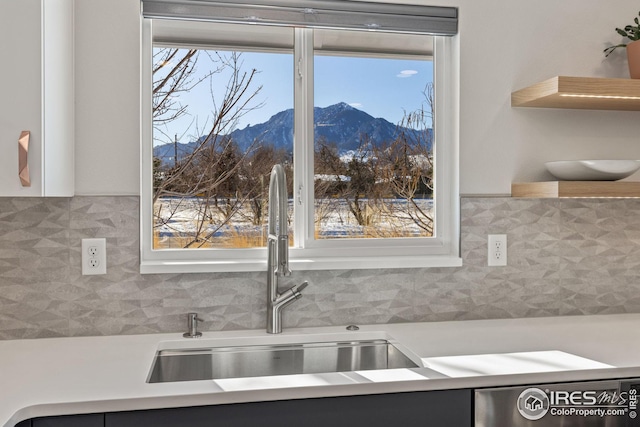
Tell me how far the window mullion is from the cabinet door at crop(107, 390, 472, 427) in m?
0.80

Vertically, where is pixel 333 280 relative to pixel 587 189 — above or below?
below

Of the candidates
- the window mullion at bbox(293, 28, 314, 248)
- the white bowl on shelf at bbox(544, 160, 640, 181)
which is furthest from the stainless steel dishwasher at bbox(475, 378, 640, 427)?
the window mullion at bbox(293, 28, 314, 248)

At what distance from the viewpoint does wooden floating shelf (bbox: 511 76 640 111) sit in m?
1.86

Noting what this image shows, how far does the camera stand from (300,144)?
6.80 ft

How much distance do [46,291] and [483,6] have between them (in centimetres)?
186

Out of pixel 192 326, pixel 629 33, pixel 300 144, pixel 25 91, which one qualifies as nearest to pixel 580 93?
pixel 629 33

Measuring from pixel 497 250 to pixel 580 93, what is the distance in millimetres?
629

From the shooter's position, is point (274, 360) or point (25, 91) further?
point (274, 360)

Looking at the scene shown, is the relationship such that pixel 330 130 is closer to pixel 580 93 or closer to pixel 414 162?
pixel 414 162

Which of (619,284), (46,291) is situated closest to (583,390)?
(619,284)

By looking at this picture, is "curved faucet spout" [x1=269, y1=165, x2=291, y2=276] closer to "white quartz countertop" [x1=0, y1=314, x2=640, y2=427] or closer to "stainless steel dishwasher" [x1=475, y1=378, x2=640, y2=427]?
"white quartz countertop" [x1=0, y1=314, x2=640, y2=427]

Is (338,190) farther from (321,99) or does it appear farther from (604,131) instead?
(604,131)

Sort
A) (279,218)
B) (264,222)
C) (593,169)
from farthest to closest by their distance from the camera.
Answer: (264,222) → (593,169) → (279,218)

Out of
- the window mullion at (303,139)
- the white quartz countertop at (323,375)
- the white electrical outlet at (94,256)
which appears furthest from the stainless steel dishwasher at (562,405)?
the white electrical outlet at (94,256)
